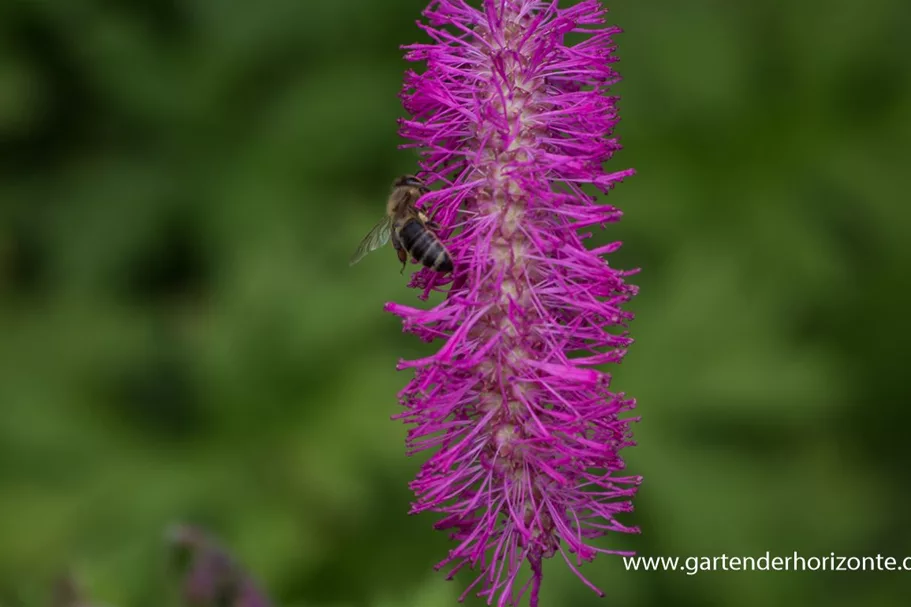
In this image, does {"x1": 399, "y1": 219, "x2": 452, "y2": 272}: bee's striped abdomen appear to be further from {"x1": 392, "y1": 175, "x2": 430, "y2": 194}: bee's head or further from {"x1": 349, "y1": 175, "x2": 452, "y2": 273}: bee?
{"x1": 392, "y1": 175, "x2": 430, "y2": 194}: bee's head

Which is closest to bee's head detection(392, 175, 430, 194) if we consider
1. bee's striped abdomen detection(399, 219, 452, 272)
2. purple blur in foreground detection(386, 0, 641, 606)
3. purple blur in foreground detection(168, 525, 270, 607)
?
→ bee's striped abdomen detection(399, 219, 452, 272)

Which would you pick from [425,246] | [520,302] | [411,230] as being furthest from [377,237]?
[520,302]

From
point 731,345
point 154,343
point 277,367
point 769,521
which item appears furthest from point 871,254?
point 154,343

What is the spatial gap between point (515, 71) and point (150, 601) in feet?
9.22

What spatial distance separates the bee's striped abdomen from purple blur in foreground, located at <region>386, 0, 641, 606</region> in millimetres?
48

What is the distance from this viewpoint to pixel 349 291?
602cm

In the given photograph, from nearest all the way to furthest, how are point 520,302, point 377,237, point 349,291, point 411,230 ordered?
point 520,302 < point 411,230 < point 377,237 < point 349,291

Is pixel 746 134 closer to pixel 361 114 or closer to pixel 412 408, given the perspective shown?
pixel 361 114

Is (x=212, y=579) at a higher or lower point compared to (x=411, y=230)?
lower

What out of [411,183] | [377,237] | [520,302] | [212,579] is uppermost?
[411,183]

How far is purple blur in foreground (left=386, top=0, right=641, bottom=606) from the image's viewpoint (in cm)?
268

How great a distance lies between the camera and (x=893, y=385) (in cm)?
689

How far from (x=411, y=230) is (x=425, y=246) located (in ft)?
0.61

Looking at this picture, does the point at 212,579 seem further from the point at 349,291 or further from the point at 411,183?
the point at 349,291
